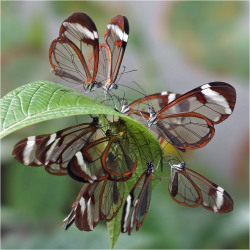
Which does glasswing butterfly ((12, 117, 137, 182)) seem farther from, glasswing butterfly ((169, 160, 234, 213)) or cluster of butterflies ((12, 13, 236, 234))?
glasswing butterfly ((169, 160, 234, 213))

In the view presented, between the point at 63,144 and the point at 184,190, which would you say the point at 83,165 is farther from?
the point at 184,190

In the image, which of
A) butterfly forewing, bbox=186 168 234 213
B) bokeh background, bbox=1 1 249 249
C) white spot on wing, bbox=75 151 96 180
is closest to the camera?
white spot on wing, bbox=75 151 96 180

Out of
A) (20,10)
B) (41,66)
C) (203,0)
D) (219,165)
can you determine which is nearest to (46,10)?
(20,10)

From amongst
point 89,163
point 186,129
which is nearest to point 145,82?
point 186,129

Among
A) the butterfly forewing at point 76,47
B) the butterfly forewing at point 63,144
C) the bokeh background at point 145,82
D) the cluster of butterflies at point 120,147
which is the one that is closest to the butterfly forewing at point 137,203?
the cluster of butterflies at point 120,147

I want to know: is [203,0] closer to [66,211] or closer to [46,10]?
[46,10]

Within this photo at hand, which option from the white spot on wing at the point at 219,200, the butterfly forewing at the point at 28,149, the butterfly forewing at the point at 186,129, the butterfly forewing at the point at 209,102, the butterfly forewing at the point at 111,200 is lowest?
the white spot on wing at the point at 219,200

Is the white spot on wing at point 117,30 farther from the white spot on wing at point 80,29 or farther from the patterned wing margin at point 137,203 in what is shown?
the patterned wing margin at point 137,203

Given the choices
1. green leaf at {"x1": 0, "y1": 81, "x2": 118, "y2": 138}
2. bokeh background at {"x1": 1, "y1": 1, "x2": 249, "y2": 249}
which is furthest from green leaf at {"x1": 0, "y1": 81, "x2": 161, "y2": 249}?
bokeh background at {"x1": 1, "y1": 1, "x2": 249, "y2": 249}
